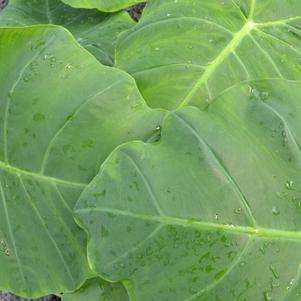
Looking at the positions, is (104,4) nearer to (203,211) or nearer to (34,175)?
(34,175)

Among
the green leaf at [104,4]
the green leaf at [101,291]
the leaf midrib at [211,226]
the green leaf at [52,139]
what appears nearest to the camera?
the leaf midrib at [211,226]

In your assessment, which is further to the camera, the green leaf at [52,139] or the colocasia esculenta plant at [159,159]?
the green leaf at [52,139]

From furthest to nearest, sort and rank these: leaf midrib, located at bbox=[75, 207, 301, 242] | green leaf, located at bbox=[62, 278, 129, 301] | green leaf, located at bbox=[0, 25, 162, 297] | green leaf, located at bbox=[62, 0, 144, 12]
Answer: green leaf, located at bbox=[62, 0, 144, 12] → green leaf, located at bbox=[62, 278, 129, 301] → green leaf, located at bbox=[0, 25, 162, 297] → leaf midrib, located at bbox=[75, 207, 301, 242]

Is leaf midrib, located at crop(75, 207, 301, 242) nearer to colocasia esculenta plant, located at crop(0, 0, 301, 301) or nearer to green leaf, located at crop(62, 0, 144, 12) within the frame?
colocasia esculenta plant, located at crop(0, 0, 301, 301)

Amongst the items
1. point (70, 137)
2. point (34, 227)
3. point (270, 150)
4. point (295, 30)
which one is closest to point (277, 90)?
point (270, 150)

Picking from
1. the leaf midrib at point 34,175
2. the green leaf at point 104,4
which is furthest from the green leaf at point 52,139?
the green leaf at point 104,4

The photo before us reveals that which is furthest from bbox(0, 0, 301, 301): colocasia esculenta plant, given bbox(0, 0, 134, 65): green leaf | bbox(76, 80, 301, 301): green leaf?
bbox(0, 0, 134, 65): green leaf

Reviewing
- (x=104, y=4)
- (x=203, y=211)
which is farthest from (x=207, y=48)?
(x=203, y=211)

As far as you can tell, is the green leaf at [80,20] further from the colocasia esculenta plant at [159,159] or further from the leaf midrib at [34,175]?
the leaf midrib at [34,175]
